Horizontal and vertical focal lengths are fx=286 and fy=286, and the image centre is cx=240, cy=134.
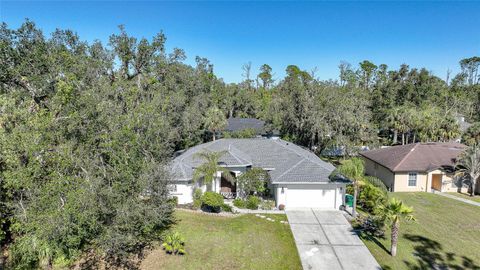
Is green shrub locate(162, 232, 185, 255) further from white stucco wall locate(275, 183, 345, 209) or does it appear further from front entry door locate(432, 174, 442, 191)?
front entry door locate(432, 174, 442, 191)

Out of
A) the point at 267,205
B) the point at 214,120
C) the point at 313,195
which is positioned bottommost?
the point at 267,205

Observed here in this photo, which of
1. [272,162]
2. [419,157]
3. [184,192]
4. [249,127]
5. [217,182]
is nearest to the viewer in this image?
[184,192]

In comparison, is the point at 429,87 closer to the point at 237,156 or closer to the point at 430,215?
the point at 430,215

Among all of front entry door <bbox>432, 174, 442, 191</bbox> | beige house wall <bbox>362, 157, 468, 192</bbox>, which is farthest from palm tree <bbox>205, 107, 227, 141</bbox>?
front entry door <bbox>432, 174, 442, 191</bbox>

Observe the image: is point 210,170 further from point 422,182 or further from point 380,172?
point 422,182

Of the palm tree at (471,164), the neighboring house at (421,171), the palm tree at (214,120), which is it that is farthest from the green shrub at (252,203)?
the palm tree at (471,164)

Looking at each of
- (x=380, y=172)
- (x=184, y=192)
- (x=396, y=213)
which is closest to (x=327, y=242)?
(x=396, y=213)

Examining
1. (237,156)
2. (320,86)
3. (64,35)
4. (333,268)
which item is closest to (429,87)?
(320,86)

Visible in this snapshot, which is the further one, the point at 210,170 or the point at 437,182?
the point at 437,182
